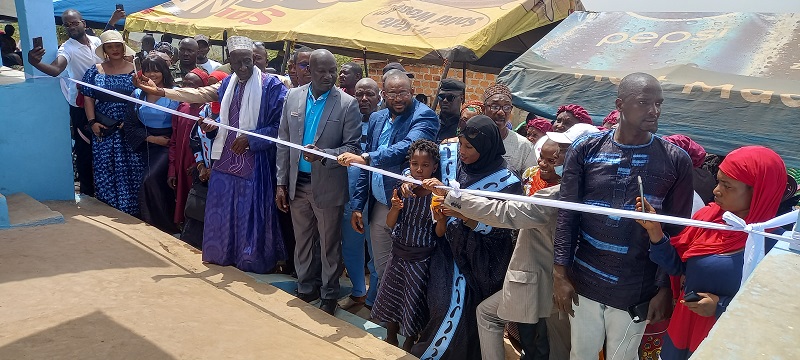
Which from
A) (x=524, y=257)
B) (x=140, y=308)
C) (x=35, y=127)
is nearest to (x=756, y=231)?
(x=524, y=257)

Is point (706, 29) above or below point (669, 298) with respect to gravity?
above

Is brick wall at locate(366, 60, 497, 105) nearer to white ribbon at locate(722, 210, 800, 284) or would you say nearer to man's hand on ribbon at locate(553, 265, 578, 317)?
man's hand on ribbon at locate(553, 265, 578, 317)

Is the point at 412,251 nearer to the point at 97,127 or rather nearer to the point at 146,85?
the point at 146,85

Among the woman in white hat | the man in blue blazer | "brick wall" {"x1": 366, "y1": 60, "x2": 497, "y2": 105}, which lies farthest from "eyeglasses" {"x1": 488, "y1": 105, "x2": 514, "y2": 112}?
"brick wall" {"x1": 366, "y1": 60, "x2": 497, "y2": 105}

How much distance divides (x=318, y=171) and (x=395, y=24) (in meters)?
4.94

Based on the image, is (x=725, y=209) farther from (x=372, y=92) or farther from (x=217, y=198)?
(x=217, y=198)

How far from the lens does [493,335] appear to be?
353cm

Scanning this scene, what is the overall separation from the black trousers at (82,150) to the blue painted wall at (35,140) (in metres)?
0.28

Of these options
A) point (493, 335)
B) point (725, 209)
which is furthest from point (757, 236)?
point (493, 335)

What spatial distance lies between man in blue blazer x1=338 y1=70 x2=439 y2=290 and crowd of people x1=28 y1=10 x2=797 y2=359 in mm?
14

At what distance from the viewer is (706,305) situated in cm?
269

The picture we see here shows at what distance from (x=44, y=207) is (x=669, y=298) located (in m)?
5.14

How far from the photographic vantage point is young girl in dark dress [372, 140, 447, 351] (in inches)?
146

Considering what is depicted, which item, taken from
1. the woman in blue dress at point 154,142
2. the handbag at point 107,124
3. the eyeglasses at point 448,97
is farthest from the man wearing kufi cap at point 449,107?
the handbag at point 107,124
